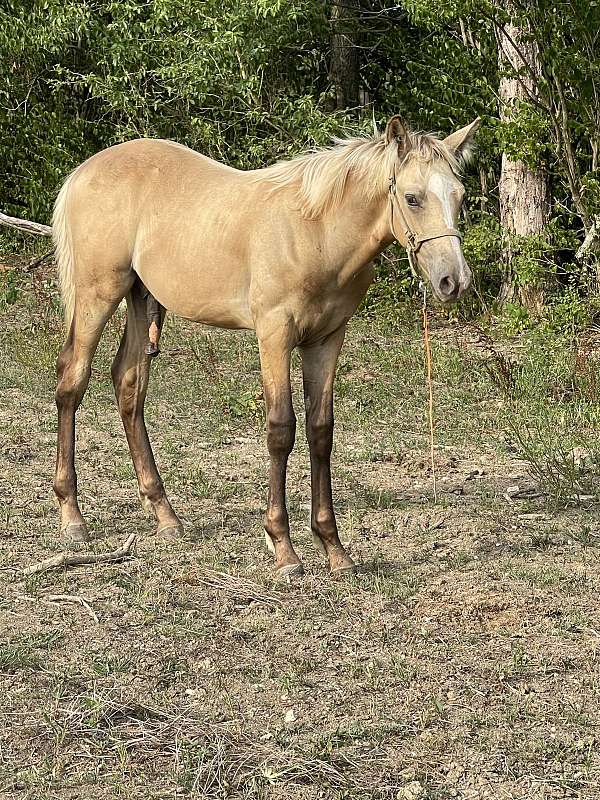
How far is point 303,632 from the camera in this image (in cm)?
476

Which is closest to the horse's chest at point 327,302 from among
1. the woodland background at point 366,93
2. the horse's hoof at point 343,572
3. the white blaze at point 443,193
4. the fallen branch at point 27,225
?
the white blaze at point 443,193

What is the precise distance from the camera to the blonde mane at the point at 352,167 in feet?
15.9

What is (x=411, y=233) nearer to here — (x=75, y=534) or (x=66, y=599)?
(x=66, y=599)

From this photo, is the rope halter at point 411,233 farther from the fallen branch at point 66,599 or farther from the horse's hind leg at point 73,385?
the fallen branch at point 66,599

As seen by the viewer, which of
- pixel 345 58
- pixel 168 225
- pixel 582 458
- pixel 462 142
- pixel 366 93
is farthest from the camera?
pixel 366 93

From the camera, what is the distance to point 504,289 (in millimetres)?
11578

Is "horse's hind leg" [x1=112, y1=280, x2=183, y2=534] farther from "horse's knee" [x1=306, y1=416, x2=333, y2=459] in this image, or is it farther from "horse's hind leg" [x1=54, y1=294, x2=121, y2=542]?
"horse's knee" [x1=306, y1=416, x2=333, y2=459]

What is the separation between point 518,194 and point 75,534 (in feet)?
22.5

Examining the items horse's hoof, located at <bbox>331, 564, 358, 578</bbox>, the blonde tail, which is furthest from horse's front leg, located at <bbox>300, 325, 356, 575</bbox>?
the blonde tail

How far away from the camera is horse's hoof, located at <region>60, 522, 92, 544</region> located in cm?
585

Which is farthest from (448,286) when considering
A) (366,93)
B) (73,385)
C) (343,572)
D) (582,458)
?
(366,93)

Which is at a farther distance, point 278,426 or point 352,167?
point 278,426

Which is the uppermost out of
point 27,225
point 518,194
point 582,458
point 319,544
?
point 518,194

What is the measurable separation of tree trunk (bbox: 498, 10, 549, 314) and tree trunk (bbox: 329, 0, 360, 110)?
2.33 metres
